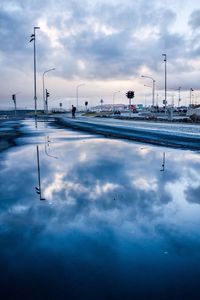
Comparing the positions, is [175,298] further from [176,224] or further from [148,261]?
[176,224]

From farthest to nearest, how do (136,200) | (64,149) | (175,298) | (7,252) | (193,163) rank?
(64,149) < (193,163) < (136,200) < (7,252) < (175,298)

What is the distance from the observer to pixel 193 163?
11.7 meters

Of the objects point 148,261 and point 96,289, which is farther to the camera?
point 148,261

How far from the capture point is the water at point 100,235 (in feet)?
11.9

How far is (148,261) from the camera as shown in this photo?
4.19m

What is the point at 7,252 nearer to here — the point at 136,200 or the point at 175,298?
the point at 175,298

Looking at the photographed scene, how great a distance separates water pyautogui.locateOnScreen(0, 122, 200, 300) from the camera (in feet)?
11.9

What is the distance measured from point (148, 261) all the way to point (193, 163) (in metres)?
8.05

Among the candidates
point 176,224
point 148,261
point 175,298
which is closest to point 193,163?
point 176,224

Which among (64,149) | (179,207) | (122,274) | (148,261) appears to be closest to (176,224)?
(179,207)

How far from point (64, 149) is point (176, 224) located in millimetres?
11082

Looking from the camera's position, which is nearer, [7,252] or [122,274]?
[122,274]

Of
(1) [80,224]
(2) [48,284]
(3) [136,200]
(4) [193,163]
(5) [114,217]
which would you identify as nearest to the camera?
(2) [48,284]

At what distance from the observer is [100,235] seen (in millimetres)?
5035
